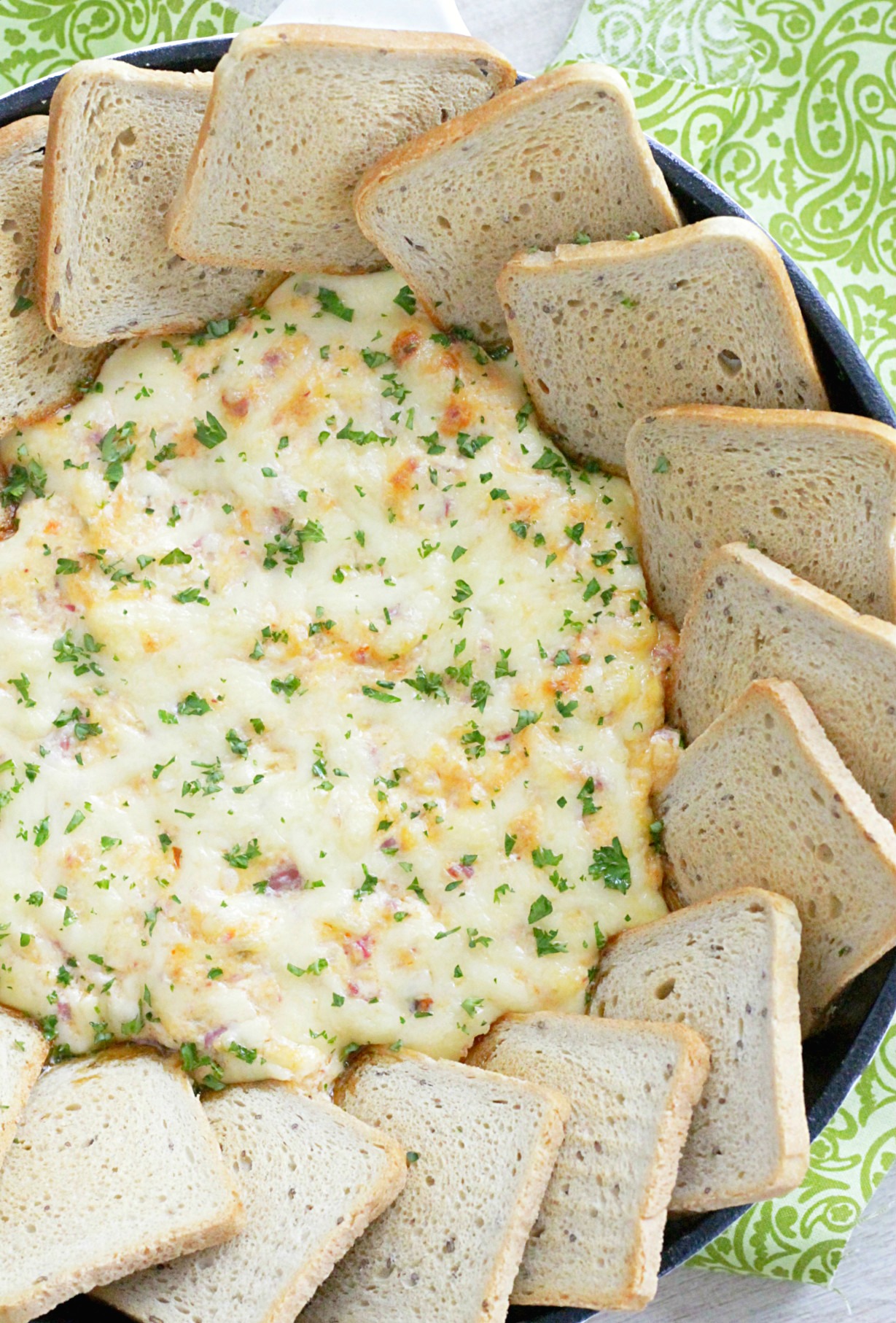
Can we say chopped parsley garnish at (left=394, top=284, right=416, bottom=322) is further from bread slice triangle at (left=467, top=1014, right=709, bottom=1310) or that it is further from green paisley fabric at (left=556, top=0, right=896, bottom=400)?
bread slice triangle at (left=467, top=1014, right=709, bottom=1310)

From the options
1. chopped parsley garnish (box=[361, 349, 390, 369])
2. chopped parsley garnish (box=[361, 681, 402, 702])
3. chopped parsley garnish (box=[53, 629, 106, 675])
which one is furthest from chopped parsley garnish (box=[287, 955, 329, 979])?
chopped parsley garnish (box=[361, 349, 390, 369])

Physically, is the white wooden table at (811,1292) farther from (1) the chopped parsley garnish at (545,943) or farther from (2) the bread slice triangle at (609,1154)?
(1) the chopped parsley garnish at (545,943)

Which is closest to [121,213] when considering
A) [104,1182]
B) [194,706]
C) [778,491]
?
[194,706]

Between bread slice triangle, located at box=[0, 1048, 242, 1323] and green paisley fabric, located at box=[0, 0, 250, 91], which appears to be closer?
bread slice triangle, located at box=[0, 1048, 242, 1323]

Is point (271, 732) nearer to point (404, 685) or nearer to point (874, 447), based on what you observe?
point (404, 685)

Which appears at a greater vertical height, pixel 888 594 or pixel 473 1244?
pixel 888 594

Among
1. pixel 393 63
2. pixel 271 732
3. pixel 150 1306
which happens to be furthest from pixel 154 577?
pixel 150 1306
